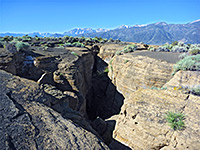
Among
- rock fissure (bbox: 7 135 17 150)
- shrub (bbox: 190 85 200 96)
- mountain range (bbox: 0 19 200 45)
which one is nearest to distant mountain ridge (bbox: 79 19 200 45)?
mountain range (bbox: 0 19 200 45)

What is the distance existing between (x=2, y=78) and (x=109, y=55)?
17.0m

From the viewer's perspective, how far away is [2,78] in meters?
4.53

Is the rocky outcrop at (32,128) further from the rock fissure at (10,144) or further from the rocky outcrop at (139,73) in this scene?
the rocky outcrop at (139,73)

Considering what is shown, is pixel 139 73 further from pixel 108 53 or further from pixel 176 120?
pixel 108 53

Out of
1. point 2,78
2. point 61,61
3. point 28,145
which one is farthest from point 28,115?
point 61,61

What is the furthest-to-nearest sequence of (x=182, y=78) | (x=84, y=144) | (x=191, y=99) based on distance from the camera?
(x=182, y=78)
(x=191, y=99)
(x=84, y=144)

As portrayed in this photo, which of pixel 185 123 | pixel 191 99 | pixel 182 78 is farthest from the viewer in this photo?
pixel 182 78

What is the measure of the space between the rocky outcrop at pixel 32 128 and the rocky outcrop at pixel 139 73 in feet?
20.8

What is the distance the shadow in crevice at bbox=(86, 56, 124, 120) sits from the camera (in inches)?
490

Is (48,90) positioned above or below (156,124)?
above

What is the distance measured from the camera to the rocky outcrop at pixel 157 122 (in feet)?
13.0

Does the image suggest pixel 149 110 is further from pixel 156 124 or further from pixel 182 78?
pixel 182 78

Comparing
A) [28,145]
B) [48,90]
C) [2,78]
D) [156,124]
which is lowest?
[156,124]

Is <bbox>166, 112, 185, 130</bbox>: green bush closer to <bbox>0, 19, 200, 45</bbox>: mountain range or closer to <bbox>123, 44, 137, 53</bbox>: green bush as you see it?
<bbox>123, 44, 137, 53</bbox>: green bush
